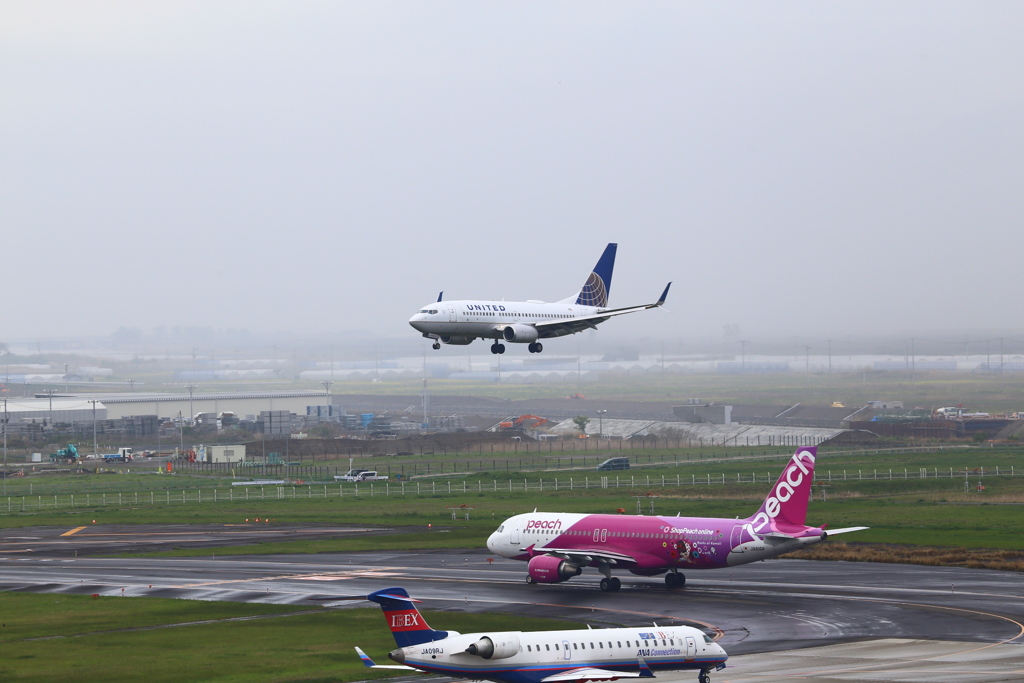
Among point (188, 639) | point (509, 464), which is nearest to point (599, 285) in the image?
point (188, 639)

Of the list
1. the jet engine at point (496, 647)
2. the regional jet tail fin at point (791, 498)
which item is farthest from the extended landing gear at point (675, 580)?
the jet engine at point (496, 647)

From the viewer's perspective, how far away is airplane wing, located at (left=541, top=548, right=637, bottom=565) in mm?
65875

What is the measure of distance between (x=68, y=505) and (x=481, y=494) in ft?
139

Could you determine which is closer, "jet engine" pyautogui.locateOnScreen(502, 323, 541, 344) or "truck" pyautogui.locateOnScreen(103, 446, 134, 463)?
"jet engine" pyautogui.locateOnScreen(502, 323, 541, 344)

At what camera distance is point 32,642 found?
51.9 metres

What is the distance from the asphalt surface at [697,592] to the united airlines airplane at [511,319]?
583 inches

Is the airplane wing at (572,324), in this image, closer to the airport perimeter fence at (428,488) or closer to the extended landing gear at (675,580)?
the extended landing gear at (675,580)

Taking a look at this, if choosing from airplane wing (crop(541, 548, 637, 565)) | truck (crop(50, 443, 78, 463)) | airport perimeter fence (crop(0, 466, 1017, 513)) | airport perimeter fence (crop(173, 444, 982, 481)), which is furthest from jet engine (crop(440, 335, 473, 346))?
truck (crop(50, 443, 78, 463))

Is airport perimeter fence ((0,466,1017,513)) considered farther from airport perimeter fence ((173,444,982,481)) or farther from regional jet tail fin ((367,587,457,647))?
regional jet tail fin ((367,587,457,647))

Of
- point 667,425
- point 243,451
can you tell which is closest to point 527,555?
point 243,451

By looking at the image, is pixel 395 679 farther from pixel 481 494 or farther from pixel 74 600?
pixel 481 494

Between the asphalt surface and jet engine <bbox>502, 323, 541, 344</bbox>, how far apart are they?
582 inches

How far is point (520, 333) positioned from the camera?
75438 mm

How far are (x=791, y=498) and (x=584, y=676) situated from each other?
28170 millimetres
